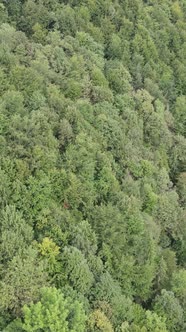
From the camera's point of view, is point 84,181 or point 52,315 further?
point 84,181

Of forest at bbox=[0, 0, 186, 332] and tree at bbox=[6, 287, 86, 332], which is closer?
tree at bbox=[6, 287, 86, 332]

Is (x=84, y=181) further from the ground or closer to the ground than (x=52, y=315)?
further from the ground

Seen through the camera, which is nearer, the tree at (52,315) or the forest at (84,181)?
the tree at (52,315)

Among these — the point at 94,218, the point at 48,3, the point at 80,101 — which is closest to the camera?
the point at 94,218

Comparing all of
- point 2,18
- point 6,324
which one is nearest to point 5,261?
point 6,324

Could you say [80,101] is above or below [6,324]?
above

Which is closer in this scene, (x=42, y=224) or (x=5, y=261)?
(x=5, y=261)

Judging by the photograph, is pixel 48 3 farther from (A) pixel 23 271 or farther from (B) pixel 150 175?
(A) pixel 23 271

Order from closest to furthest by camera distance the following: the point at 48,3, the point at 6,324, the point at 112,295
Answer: the point at 6,324
the point at 112,295
the point at 48,3
